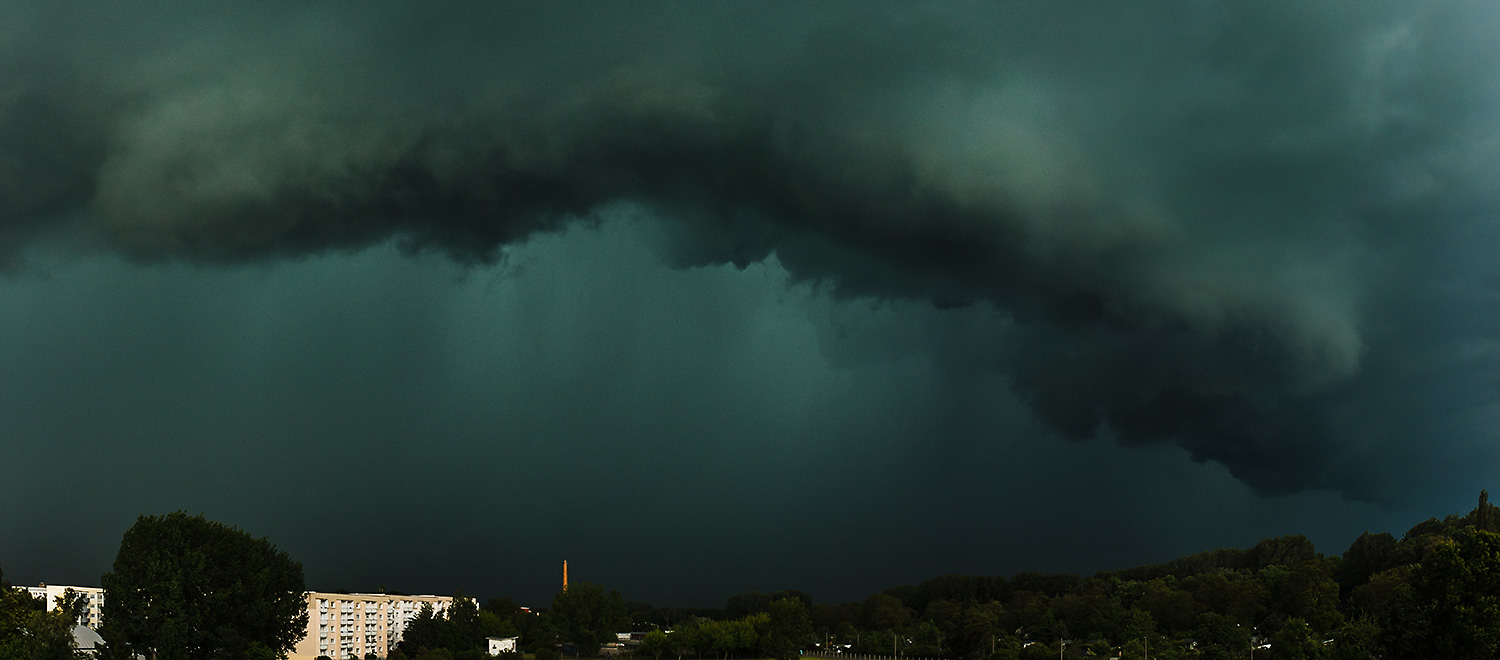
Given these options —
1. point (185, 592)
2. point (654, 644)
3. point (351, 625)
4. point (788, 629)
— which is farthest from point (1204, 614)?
point (351, 625)

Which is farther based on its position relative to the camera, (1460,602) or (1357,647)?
(1357,647)

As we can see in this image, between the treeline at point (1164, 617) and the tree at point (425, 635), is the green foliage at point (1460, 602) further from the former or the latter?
the tree at point (425, 635)

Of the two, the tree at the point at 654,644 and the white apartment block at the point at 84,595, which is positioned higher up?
the white apartment block at the point at 84,595

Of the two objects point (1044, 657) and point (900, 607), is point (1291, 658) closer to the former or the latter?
point (1044, 657)

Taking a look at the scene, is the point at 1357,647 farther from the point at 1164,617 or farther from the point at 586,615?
the point at 586,615

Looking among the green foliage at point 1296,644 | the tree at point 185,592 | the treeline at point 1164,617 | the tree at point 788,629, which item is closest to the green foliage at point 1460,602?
the green foliage at point 1296,644

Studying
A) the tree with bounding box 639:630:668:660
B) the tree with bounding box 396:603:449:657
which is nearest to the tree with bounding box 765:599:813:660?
the tree with bounding box 639:630:668:660

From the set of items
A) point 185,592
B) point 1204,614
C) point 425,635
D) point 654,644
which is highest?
point 185,592
